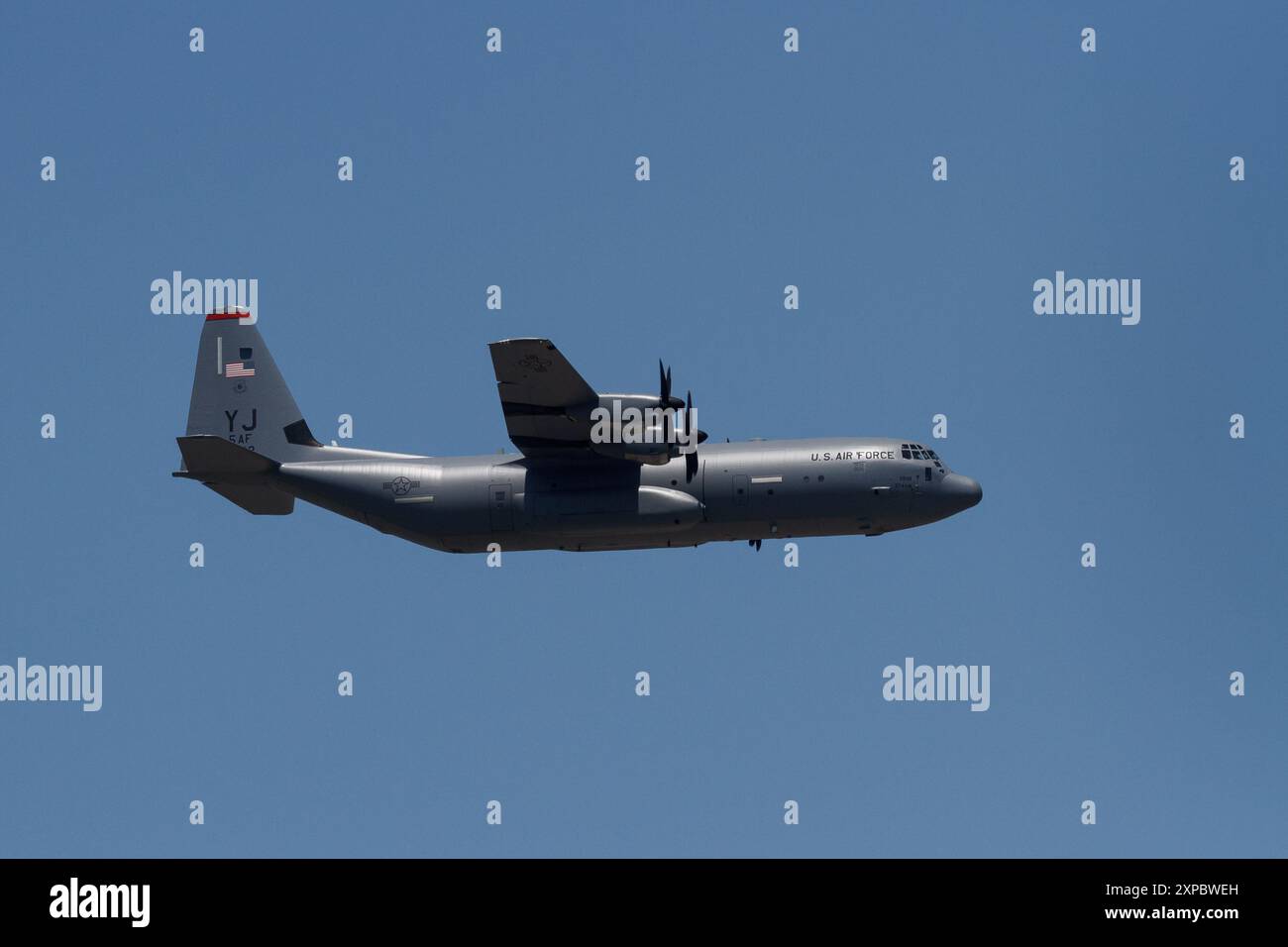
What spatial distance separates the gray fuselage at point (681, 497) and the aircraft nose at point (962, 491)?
3 cm

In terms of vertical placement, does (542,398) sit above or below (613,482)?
above

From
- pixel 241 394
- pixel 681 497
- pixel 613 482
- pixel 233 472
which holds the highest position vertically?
pixel 241 394

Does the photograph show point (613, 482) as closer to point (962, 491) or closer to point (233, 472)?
point (962, 491)

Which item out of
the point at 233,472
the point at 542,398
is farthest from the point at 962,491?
the point at 233,472

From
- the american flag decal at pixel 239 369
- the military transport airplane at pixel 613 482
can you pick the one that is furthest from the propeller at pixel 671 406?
the american flag decal at pixel 239 369

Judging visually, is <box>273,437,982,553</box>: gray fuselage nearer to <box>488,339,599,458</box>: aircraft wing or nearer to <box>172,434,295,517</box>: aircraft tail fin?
<box>488,339,599,458</box>: aircraft wing

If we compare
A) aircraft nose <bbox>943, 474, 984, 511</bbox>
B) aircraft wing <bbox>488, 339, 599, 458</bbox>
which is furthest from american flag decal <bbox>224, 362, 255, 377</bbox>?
aircraft nose <bbox>943, 474, 984, 511</bbox>

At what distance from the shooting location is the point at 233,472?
156 feet

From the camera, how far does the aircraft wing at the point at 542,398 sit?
43.3 metres

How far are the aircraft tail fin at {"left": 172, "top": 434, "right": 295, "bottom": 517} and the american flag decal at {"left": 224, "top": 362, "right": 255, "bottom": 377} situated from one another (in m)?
2.46

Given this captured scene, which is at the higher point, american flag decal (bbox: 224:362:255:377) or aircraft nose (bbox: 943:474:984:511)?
american flag decal (bbox: 224:362:255:377)

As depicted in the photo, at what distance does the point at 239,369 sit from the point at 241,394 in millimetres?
732

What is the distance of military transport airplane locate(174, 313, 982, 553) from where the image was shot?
44.5 m

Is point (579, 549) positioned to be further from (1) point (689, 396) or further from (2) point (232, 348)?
(2) point (232, 348)
